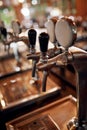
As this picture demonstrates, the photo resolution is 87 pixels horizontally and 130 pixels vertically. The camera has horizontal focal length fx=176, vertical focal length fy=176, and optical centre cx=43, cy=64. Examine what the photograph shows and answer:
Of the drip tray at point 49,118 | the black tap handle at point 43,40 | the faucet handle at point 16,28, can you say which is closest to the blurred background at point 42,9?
the faucet handle at point 16,28

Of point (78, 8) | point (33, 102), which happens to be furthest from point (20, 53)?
point (78, 8)

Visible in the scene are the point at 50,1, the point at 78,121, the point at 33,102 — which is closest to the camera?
the point at 78,121

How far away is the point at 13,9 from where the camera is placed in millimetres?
3949

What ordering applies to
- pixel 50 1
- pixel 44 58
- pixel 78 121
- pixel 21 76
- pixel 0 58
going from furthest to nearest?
pixel 50 1 < pixel 0 58 < pixel 21 76 < pixel 78 121 < pixel 44 58

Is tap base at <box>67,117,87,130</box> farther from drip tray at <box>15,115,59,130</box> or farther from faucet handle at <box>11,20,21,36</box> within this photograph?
faucet handle at <box>11,20,21,36</box>

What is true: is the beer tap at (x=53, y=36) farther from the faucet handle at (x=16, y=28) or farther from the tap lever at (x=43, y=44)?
the faucet handle at (x=16, y=28)

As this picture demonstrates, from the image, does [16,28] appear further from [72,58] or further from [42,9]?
[42,9]

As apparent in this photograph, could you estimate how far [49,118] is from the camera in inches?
36.2

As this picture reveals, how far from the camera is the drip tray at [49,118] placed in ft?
2.85

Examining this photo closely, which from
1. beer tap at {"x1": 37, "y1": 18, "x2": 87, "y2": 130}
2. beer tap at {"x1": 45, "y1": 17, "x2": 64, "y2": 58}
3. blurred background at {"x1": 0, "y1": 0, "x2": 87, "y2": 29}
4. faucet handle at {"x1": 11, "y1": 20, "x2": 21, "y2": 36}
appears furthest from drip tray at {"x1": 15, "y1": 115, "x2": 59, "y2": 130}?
blurred background at {"x1": 0, "y1": 0, "x2": 87, "y2": 29}

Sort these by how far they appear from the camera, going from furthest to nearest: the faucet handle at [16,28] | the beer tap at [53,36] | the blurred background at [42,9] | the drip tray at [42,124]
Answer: the blurred background at [42,9] < the faucet handle at [16,28] < the drip tray at [42,124] < the beer tap at [53,36]

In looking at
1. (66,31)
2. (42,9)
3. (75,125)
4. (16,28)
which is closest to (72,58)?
(66,31)

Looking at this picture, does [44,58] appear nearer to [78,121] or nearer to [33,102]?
[78,121]

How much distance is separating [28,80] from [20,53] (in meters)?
0.66
